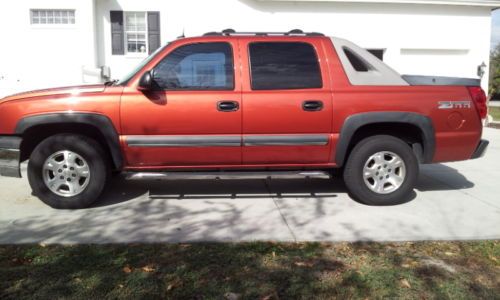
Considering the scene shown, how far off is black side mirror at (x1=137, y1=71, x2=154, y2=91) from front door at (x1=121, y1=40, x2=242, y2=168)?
9 centimetres

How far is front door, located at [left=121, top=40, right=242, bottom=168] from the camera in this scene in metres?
5.07

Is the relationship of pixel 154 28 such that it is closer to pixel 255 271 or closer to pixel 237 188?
pixel 237 188

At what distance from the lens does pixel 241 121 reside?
517 cm

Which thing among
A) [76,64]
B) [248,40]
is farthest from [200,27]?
[248,40]

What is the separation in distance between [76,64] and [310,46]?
985 cm

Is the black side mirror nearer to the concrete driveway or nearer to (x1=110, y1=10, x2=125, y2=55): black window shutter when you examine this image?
the concrete driveway

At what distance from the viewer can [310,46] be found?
5414 millimetres

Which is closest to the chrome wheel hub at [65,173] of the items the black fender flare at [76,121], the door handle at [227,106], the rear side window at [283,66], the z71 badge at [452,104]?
the black fender flare at [76,121]

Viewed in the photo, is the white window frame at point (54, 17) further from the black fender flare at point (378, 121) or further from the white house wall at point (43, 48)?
the black fender flare at point (378, 121)

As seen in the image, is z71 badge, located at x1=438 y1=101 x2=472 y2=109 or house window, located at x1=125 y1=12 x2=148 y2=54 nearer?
z71 badge, located at x1=438 y1=101 x2=472 y2=109

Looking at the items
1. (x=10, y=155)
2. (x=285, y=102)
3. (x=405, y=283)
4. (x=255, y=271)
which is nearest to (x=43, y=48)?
(x=10, y=155)

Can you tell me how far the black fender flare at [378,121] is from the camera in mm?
5254

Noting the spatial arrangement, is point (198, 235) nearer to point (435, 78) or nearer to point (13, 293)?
point (13, 293)

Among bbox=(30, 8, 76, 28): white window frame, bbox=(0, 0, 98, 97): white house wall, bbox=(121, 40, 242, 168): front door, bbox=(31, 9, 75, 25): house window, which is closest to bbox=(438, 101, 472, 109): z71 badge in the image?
bbox=(121, 40, 242, 168): front door
